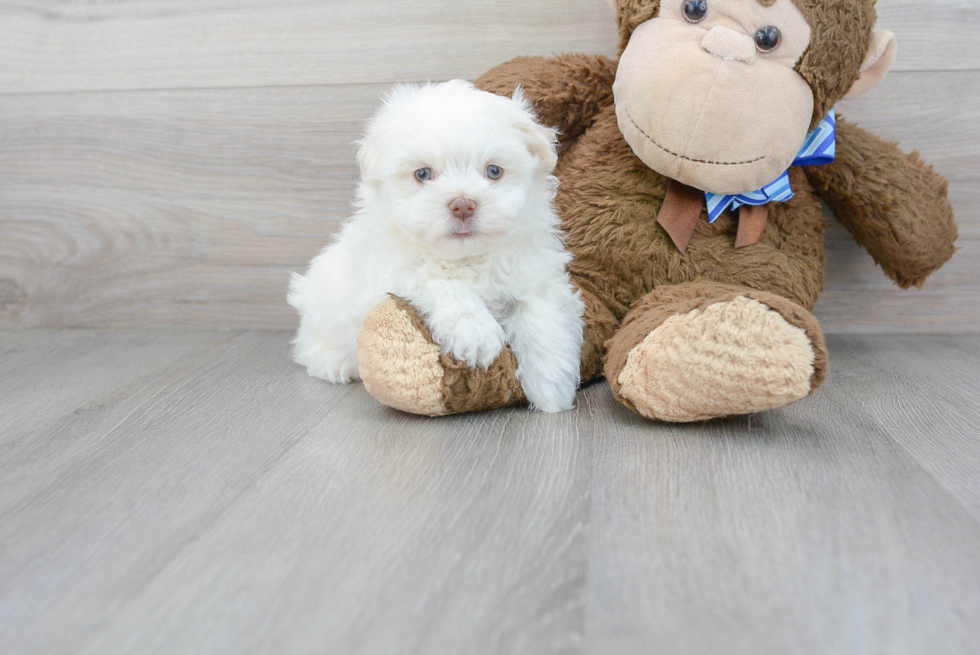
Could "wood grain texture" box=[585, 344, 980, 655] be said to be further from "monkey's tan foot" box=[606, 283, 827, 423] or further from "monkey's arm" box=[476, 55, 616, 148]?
"monkey's arm" box=[476, 55, 616, 148]

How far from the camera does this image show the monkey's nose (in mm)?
1015

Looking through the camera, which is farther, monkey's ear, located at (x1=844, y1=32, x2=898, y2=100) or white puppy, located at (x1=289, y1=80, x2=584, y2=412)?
monkey's ear, located at (x1=844, y1=32, x2=898, y2=100)

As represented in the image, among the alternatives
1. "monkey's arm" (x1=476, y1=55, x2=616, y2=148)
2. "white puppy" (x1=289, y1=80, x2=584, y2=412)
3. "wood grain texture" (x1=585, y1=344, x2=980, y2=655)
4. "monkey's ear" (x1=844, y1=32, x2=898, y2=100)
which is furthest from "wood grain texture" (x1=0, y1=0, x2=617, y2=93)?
"wood grain texture" (x1=585, y1=344, x2=980, y2=655)

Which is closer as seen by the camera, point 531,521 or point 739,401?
point 531,521

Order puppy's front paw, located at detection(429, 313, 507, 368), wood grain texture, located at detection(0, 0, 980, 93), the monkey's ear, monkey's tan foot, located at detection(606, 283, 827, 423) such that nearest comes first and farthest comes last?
monkey's tan foot, located at detection(606, 283, 827, 423), puppy's front paw, located at detection(429, 313, 507, 368), the monkey's ear, wood grain texture, located at detection(0, 0, 980, 93)

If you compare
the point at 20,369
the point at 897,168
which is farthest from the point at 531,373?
the point at 20,369

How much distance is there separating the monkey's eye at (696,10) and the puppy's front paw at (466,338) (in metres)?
0.49

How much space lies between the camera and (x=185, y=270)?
1.60 m

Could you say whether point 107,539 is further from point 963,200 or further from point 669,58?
point 963,200

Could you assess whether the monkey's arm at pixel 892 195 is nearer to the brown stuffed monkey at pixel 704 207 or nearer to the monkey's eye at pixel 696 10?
the brown stuffed monkey at pixel 704 207

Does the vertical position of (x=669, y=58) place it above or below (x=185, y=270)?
above

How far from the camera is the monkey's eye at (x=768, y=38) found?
40.4 inches

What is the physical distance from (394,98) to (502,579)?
692 mm

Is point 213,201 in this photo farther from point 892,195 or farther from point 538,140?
point 892,195
